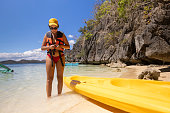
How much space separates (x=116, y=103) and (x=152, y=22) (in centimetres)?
573

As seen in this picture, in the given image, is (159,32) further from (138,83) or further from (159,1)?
(138,83)

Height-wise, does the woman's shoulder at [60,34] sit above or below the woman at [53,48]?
above

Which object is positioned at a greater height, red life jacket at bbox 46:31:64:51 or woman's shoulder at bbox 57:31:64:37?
woman's shoulder at bbox 57:31:64:37

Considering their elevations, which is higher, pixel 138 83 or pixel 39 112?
pixel 138 83

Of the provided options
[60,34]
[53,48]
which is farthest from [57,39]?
[53,48]

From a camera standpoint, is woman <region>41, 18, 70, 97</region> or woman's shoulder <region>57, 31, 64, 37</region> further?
woman's shoulder <region>57, 31, 64, 37</region>

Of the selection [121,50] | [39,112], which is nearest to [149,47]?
[39,112]

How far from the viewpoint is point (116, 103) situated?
54.1 inches

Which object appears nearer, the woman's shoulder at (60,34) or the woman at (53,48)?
the woman at (53,48)

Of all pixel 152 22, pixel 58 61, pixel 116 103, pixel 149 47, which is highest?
pixel 152 22

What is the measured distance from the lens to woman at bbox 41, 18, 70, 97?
1950mm

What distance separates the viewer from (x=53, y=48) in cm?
188

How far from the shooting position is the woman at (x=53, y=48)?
1950 mm

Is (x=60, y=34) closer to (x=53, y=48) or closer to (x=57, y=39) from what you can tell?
(x=57, y=39)
